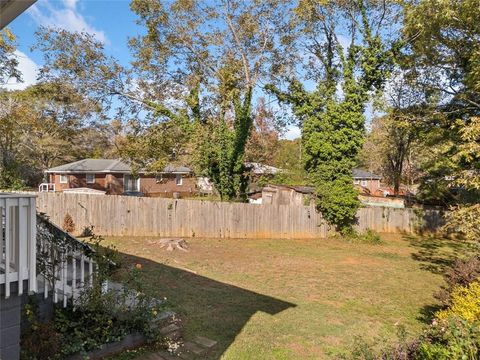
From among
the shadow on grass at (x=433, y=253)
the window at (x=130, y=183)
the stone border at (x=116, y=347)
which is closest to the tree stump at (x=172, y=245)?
the stone border at (x=116, y=347)

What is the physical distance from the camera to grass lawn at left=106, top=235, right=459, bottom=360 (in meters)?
5.70

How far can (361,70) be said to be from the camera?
17.0 m

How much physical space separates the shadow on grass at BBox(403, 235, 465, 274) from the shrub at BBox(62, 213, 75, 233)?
13.2 metres

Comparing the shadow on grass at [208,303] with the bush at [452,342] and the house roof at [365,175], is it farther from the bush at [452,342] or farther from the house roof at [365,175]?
the house roof at [365,175]

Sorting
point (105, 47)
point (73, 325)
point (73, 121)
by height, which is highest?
point (105, 47)

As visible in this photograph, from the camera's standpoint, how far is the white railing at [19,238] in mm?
3469

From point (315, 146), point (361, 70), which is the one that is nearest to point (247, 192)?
point (315, 146)

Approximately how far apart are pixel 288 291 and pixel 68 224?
10.0 metres

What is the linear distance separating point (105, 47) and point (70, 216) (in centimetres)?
903

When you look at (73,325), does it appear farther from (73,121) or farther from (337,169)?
(73,121)

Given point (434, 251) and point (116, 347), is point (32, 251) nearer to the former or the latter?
point (116, 347)

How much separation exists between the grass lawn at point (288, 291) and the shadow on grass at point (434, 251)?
0.08 metres

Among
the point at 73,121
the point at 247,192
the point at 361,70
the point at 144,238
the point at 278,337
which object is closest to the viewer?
the point at 278,337

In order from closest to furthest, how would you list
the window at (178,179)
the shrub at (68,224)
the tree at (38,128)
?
the shrub at (68,224)
the tree at (38,128)
the window at (178,179)
